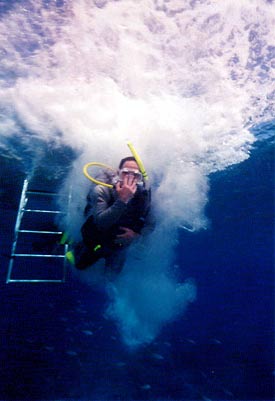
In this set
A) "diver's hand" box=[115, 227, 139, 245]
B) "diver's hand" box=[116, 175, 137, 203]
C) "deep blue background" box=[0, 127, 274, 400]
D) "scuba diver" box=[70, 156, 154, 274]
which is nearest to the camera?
"diver's hand" box=[116, 175, 137, 203]

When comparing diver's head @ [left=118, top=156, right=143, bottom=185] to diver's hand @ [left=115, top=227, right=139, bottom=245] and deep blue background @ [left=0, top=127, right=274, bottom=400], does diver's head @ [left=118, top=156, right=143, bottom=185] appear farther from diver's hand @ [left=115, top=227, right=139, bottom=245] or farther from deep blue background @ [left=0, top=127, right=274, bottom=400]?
deep blue background @ [left=0, top=127, right=274, bottom=400]

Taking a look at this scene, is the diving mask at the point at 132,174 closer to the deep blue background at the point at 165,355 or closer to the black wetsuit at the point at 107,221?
the black wetsuit at the point at 107,221

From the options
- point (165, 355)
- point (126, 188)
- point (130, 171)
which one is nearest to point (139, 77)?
point (130, 171)

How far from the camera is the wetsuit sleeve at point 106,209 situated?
4551mm

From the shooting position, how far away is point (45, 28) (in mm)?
5219

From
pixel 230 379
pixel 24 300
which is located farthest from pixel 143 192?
pixel 24 300

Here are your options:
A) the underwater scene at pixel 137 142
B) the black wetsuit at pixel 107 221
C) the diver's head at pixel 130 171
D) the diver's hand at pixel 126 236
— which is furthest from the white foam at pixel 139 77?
the diver's head at pixel 130 171

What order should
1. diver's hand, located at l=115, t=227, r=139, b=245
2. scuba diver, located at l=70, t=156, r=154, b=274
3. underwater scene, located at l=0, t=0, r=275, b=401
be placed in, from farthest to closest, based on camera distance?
1. diver's hand, located at l=115, t=227, r=139, b=245
2. underwater scene, located at l=0, t=0, r=275, b=401
3. scuba diver, located at l=70, t=156, r=154, b=274

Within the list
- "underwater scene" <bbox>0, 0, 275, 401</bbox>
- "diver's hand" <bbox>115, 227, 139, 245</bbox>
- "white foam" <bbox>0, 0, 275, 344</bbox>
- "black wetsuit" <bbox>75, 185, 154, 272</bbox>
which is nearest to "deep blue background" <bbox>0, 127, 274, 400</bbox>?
"underwater scene" <bbox>0, 0, 275, 401</bbox>

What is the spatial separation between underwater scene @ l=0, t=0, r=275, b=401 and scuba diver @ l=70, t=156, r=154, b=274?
2.42ft

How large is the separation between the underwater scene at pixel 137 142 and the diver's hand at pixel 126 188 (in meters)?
1.96

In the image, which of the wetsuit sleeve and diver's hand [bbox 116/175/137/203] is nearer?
diver's hand [bbox 116/175/137/203]

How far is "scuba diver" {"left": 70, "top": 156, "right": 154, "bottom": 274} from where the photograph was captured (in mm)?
4547

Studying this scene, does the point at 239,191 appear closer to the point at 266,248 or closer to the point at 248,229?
the point at 248,229
